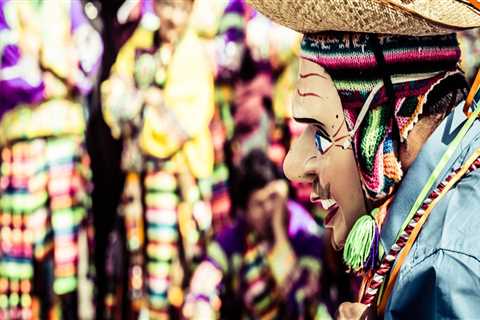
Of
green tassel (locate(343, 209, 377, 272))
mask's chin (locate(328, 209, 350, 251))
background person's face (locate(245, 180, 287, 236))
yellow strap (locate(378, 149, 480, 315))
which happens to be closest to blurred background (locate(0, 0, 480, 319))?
background person's face (locate(245, 180, 287, 236))

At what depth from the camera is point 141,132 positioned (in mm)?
3436

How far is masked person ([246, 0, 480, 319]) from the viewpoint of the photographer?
138cm

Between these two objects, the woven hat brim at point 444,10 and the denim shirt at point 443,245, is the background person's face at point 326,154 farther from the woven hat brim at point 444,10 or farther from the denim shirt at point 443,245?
the woven hat brim at point 444,10

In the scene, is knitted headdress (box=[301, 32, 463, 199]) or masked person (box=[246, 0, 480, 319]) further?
knitted headdress (box=[301, 32, 463, 199])

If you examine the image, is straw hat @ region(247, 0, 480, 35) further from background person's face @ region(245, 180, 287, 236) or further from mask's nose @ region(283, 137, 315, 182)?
background person's face @ region(245, 180, 287, 236)

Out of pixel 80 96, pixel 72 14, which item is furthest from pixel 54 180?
pixel 72 14

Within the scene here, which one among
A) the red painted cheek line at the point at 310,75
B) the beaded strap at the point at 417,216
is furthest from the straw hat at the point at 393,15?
the beaded strap at the point at 417,216

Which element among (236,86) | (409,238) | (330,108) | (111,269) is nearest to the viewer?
(409,238)

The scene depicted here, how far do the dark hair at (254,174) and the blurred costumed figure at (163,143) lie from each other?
0.39ft

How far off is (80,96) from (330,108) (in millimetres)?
2015

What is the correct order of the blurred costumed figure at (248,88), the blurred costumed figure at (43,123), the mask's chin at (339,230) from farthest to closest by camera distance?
the blurred costumed figure at (43,123)
the blurred costumed figure at (248,88)
the mask's chin at (339,230)

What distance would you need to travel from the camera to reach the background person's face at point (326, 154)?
1.59 metres

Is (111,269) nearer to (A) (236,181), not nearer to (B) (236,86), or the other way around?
(A) (236,181)

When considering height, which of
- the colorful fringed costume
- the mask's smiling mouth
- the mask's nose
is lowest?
the colorful fringed costume
